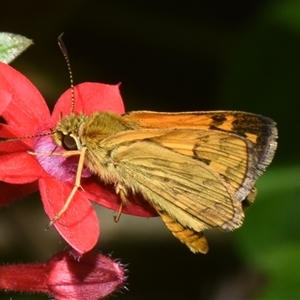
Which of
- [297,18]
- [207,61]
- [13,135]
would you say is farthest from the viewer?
[207,61]

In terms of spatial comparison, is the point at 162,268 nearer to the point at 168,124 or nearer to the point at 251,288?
the point at 251,288

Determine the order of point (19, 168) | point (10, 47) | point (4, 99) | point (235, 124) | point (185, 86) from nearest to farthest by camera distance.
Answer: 1. point (4, 99)
2. point (19, 168)
3. point (235, 124)
4. point (10, 47)
5. point (185, 86)

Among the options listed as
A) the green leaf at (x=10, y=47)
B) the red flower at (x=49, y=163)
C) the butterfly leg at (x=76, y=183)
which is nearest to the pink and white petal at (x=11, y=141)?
the red flower at (x=49, y=163)

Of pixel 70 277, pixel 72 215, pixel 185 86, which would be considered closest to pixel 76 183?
pixel 72 215

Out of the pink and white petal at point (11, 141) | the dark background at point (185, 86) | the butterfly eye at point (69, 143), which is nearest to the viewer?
the pink and white petal at point (11, 141)

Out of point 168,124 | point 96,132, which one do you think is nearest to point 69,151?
point 96,132

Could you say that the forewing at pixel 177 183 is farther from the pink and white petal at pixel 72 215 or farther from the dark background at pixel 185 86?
the dark background at pixel 185 86

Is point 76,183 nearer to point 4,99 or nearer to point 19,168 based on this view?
point 19,168
